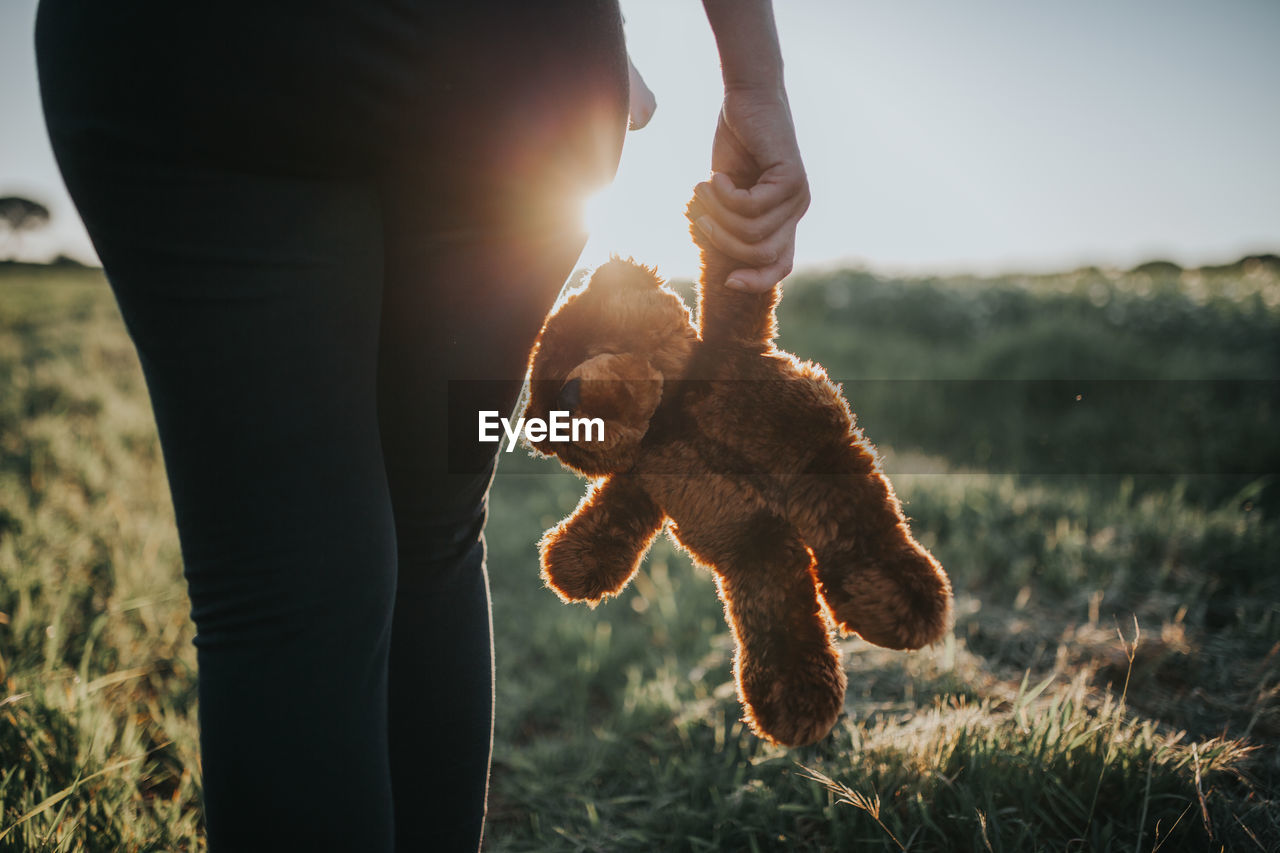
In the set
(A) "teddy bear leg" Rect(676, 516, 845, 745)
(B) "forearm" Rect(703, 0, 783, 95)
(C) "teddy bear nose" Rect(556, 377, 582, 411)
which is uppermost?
(B) "forearm" Rect(703, 0, 783, 95)

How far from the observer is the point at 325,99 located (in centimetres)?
64

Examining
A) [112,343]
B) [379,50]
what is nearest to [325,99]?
[379,50]

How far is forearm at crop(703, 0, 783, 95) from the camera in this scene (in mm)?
811

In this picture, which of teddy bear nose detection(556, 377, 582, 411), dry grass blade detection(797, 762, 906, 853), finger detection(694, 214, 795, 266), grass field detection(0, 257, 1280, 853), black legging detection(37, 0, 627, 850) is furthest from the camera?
grass field detection(0, 257, 1280, 853)

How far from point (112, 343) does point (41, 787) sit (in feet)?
27.8

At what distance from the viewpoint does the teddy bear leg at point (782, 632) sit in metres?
0.86

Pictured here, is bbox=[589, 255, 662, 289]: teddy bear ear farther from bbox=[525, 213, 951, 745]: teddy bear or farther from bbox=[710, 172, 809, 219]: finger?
bbox=[710, 172, 809, 219]: finger

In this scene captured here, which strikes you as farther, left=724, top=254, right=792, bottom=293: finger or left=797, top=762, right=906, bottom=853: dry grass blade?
left=797, top=762, right=906, bottom=853: dry grass blade

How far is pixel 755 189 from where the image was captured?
846mm

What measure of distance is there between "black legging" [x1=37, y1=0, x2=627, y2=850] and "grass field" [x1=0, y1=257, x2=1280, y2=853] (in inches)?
33.9

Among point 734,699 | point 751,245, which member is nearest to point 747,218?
point 751,245

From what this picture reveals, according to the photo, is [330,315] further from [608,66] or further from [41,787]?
[41,787]

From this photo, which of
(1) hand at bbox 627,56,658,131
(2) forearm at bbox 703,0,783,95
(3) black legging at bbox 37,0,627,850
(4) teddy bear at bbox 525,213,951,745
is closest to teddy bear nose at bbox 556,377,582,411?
(4) teddy bear at bbox 525,213,951,745

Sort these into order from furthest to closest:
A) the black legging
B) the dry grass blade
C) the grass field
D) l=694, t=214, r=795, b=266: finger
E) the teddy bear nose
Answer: the grass field
the dry grass blade
l=694, t=214, r=795, b=266: finger
the teddy bear nose
the black legging
